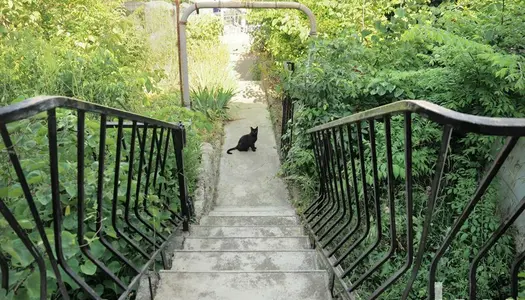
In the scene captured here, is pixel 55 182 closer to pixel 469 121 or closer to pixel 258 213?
pixel 469 121

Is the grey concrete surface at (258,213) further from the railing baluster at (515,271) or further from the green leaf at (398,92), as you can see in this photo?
the railing baluster at (515,271)

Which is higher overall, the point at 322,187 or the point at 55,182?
the point at 55,182

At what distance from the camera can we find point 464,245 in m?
2.63

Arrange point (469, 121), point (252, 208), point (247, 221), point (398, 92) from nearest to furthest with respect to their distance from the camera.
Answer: point (469, 121) < point (398, 92) < point (247, 221) < point (252, 208)

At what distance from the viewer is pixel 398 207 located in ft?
9.50

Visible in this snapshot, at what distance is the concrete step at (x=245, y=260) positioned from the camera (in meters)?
2.06

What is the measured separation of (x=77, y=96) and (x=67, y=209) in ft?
7.30

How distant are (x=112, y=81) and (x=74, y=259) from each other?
255 cm

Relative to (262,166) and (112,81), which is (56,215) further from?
(262,166)

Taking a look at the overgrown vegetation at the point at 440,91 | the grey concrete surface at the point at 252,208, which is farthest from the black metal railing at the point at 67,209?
the grey concrete surface at the point at 252,208

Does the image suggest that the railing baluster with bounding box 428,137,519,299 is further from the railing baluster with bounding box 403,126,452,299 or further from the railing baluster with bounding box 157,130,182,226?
the railing baluster with bounding box 157,130,182,226

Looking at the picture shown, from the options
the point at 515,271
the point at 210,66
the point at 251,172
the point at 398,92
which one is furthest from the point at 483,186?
the point at 210,66

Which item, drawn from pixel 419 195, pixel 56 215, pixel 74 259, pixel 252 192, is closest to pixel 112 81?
pixel 252 192

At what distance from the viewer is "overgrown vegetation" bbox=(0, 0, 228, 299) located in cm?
116
